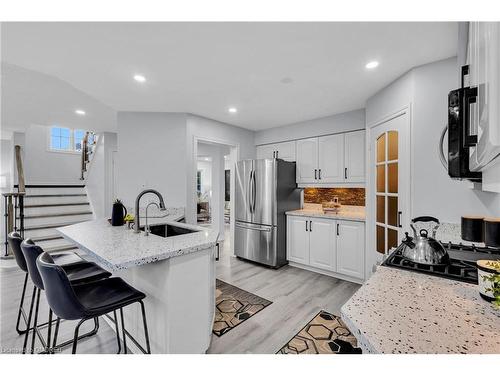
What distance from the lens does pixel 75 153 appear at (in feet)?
22.5

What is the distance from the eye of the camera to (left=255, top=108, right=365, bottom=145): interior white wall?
331cm

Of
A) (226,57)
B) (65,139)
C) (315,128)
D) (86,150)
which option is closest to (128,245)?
(226,57)

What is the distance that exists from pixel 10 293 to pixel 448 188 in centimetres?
485

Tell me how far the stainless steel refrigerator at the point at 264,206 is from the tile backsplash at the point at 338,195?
13.6 inches

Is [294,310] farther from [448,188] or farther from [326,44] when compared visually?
[326,44]

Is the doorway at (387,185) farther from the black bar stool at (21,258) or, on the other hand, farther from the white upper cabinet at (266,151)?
the black bar stool at (21,258)

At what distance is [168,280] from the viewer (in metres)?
1.44

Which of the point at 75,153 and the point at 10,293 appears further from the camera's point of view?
the point at 75,153

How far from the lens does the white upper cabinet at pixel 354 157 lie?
3.25 m

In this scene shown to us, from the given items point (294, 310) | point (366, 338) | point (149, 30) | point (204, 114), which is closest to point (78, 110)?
point (204, 114)

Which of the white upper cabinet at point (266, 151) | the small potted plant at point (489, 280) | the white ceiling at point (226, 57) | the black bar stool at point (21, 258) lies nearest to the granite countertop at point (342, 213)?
the white upper cabinet at point (266, 151)
